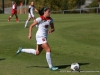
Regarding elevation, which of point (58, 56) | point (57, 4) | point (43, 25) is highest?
point (43, 25)

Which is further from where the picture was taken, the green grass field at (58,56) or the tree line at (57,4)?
the tree line at (57,4)

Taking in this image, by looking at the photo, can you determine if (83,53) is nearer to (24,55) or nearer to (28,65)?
(24,55)

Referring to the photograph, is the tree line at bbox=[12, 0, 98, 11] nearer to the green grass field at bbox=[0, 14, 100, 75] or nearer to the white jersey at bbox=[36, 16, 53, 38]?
the green grass field at bbox=[0, 14, 100, 75]

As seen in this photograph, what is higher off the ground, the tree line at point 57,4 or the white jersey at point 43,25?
the white jersey at point 43,25

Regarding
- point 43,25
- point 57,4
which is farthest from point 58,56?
point 57,4

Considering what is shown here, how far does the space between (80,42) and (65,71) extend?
795 centimetres

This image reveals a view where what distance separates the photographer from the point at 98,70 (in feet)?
38.8

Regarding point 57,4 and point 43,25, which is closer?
point 43,25

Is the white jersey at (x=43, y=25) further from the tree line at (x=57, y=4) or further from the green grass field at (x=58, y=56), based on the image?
the tree line at (x=57, y=4)

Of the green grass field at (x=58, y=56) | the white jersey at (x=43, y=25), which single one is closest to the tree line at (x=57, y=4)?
the green grass field at (x=58, y=56)

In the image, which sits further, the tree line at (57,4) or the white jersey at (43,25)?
the tree line at (57,4)

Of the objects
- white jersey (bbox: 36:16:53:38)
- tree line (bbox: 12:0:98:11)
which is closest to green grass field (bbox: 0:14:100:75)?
white jersey (bbox: 36:16:53:38)

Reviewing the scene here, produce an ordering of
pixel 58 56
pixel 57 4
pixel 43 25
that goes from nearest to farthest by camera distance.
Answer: pixel 43 25 → pixel 58 56 → pixel 57 4

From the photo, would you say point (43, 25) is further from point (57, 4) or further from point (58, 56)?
point (57, 4)
